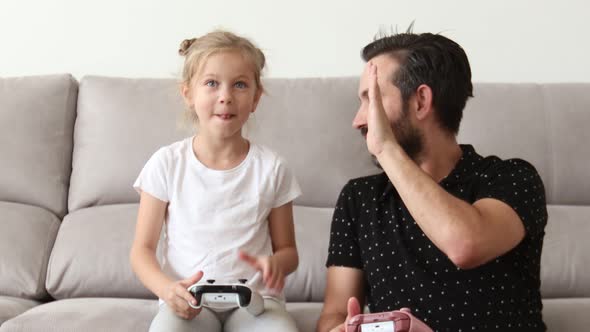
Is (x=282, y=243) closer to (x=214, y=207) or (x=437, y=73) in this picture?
(x=214, y=207)

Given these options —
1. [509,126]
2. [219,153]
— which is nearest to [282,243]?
[219,153]

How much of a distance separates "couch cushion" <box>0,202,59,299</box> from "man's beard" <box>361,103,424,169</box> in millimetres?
974

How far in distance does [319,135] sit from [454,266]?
868 millimetres

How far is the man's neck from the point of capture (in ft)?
5.67

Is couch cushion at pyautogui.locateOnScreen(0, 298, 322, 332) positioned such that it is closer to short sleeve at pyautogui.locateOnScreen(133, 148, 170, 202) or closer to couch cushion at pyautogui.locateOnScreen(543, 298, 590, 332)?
short sleeve at pyautogui.locateOnScreen(133, 148, 170, 202)

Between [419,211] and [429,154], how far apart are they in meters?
0.26

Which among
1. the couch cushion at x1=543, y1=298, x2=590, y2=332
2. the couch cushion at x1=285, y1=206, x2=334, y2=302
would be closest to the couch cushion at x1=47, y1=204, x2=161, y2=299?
the couch cushion at x1=285, y1=206, x2=334, y2=302

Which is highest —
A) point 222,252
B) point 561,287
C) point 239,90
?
point 239,90

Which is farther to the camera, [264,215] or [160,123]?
[160,123]

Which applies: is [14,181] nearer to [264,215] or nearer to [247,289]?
[264,215]

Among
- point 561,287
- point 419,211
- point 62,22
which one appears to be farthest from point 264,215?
point 62,22

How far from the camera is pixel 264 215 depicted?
6.07ft

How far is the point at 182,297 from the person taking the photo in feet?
5.22

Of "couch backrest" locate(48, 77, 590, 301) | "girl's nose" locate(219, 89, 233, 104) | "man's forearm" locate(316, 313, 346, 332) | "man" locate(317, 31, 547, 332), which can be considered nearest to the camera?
"man" locate(317, 31, 547, 332)
